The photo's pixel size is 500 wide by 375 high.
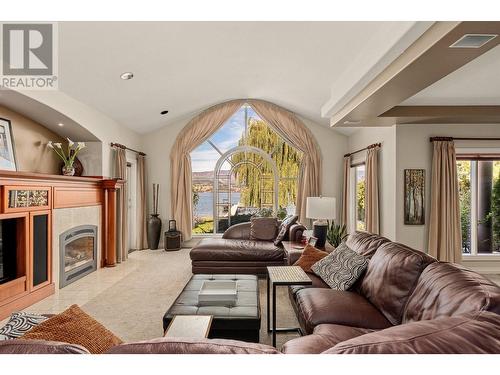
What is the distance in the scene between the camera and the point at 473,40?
213cm

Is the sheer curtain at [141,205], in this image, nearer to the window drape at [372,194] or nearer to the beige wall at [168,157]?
the beige wall at [168,157]

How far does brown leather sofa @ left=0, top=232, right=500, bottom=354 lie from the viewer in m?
0.92

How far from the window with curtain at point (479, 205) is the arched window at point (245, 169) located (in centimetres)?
327

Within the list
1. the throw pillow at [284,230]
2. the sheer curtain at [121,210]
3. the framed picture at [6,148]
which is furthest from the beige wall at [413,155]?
the framed picture at [6,148]

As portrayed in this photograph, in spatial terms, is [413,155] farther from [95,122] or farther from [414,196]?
[95,122]

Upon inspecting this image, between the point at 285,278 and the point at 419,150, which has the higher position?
the point at 419,150

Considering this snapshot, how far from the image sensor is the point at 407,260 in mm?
2205

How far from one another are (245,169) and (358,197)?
2504 mm

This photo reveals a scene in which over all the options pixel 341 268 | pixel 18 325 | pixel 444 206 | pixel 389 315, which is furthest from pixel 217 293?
pixel 444 206

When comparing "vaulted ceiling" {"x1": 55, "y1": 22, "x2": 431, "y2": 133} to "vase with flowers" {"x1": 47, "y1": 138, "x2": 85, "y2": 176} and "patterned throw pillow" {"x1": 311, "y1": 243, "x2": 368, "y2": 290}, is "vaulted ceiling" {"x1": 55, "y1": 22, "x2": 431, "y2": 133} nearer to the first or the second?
"vase with flowers" {"x1": 47, "y1": 138, "x2": 85, "y2": 176}

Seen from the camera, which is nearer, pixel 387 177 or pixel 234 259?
pixel 234 259

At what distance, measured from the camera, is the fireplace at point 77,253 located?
4363 mm

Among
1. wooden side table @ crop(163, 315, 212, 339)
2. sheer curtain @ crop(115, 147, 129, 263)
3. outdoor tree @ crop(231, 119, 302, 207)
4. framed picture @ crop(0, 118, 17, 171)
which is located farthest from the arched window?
wooden side table @ crop(163, 315, 212, 339)

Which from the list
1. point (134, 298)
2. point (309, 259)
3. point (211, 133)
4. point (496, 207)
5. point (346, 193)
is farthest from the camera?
point (211, 133)
